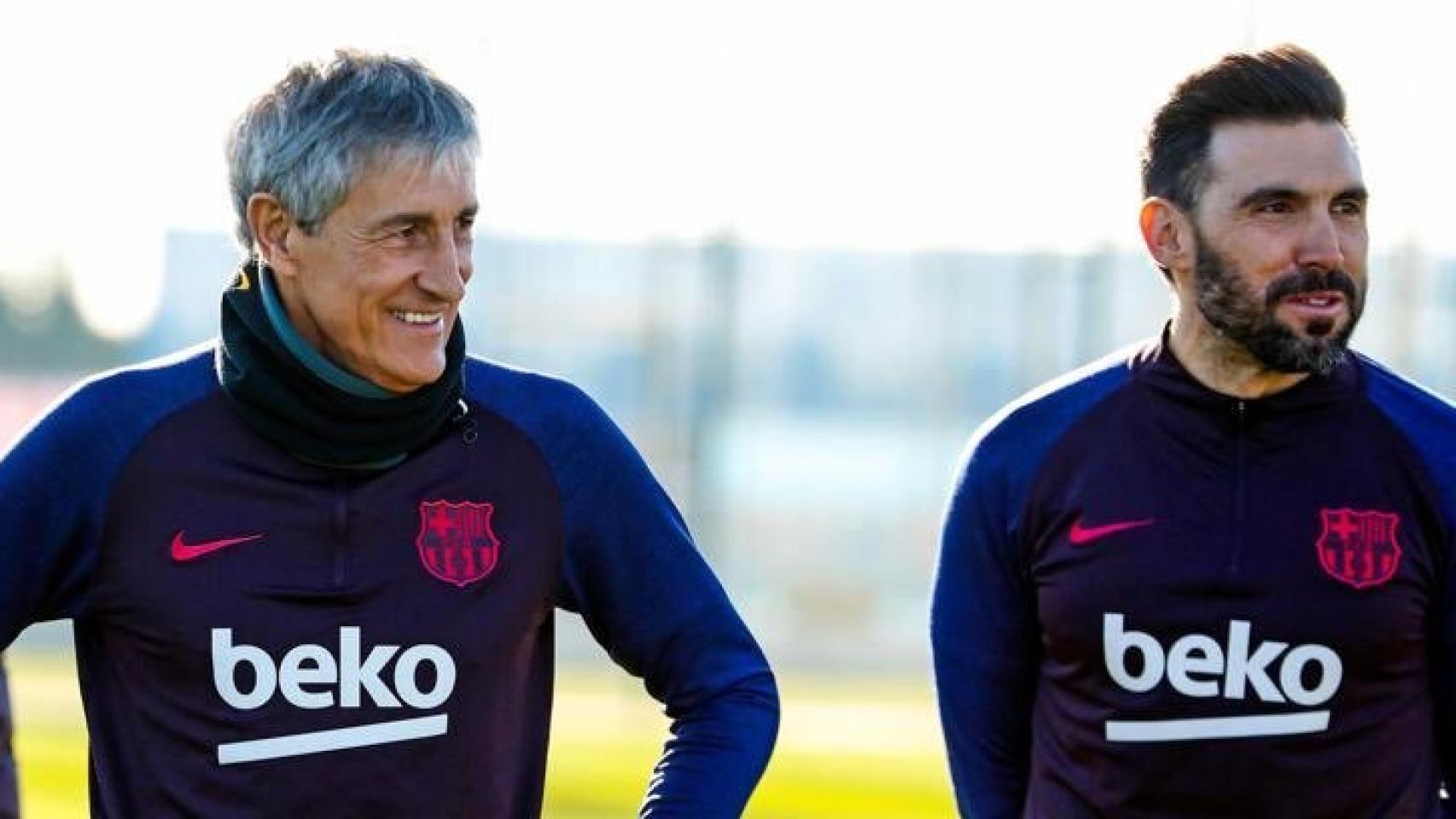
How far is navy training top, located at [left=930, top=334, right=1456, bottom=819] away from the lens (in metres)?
4.81

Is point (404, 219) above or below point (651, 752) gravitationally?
above

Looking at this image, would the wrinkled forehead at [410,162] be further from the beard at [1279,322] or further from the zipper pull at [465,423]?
the beard at [1279,322]

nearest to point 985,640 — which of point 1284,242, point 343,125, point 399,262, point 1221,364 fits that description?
point 1221,364

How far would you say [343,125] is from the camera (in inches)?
163

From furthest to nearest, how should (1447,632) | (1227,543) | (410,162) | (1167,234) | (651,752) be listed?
(651,752) → (1167,234) → (1227,543) → (1447,632) → (410,162)

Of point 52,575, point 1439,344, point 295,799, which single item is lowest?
point 1439,344

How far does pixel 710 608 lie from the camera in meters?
4.31

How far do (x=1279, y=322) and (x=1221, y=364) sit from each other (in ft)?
0.62

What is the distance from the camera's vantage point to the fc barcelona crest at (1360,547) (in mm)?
4840

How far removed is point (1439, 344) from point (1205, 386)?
22.9 m

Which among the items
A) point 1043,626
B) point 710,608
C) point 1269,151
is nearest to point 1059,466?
point 1043,626

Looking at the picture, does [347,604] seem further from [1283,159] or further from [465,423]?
[1283,159]

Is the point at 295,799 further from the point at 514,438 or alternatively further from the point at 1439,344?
the point at 1439,344

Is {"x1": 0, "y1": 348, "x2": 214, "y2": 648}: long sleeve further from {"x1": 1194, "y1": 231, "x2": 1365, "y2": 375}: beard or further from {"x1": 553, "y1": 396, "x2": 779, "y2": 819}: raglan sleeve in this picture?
{"x1": 1194, "y1": 231, "x2": 1365, "y2": 375}: beard
